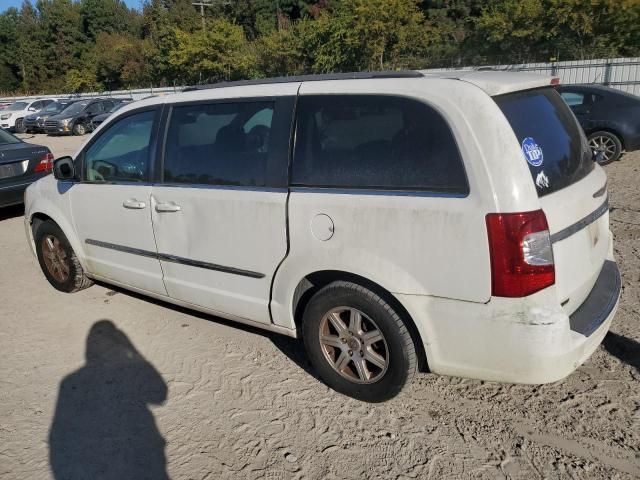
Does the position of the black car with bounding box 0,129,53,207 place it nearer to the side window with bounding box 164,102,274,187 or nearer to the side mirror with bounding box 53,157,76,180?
the side mirror with bounding box 53,157,76,180

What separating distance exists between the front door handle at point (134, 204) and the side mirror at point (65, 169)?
784mm

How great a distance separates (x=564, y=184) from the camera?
2.70 metres

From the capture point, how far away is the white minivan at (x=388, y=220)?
8.04ft

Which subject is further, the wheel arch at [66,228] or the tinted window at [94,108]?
the tinted window at [94,108]

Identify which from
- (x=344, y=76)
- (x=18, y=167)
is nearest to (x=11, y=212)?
(x=18, y=167)

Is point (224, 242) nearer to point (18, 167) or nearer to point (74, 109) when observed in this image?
point (18, 167)

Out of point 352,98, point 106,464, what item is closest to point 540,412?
point 352,98

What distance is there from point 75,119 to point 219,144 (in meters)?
21.9

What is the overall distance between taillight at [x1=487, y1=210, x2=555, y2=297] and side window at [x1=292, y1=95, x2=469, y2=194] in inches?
9.6

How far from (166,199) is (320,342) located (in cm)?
145

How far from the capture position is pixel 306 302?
3.19 meters

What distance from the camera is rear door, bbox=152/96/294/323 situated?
3.11 m

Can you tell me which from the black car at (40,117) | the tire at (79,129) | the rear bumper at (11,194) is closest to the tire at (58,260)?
the rear bumper at (11,194)

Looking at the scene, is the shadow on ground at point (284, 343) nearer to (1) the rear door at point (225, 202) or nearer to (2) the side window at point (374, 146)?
(1) the rear door at point (225, 202)
